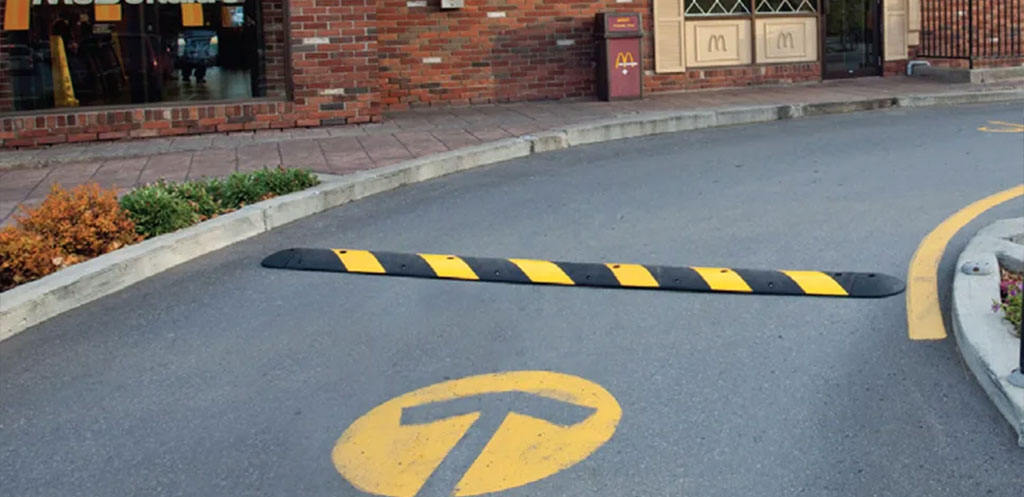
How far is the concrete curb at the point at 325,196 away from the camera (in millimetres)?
6359

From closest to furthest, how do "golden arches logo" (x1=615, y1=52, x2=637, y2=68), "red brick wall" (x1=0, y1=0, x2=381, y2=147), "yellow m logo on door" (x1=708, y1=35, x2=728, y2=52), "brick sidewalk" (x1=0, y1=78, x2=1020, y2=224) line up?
"brick sidewalk" (x1=0, y1=78, x2=1020, y2=224), "red brick wall" (x1=0, y1=0, x2=381, y2=147), "golden arches logo" (x1=615, y1=52, x2=637, y2=68), "yellow m logo on door" (x1=708, y1=35, x2=728, y2=52)

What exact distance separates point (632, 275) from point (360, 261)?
5.48ft

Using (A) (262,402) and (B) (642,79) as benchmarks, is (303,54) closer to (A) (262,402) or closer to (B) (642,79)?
(B) (642,79)

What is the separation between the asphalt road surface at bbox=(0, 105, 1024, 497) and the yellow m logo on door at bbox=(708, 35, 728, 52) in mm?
8084

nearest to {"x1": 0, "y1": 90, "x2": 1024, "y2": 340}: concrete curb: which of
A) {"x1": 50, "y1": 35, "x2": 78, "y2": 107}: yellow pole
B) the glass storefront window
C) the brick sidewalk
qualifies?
the brick sidewalk

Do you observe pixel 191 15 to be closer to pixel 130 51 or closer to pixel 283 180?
pixel 130 51

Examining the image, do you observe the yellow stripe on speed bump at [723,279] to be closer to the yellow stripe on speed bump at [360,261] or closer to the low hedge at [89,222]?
the yellow stripe on speed bump at [360,261]

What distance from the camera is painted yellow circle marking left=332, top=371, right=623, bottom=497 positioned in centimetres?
423

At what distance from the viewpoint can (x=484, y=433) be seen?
4570 mm

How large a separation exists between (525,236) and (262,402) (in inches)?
125

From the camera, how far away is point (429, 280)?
6.84 m

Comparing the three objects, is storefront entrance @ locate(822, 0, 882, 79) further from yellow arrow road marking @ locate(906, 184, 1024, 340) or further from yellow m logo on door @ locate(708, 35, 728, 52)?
yellow arrow road marking @ locate(906, 184, 1024, 340)

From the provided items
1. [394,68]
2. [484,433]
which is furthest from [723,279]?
[394,68]

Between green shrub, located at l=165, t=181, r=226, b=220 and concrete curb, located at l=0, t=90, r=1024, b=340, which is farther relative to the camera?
green shrub, located at l=165, t=181, r=226, b=220
